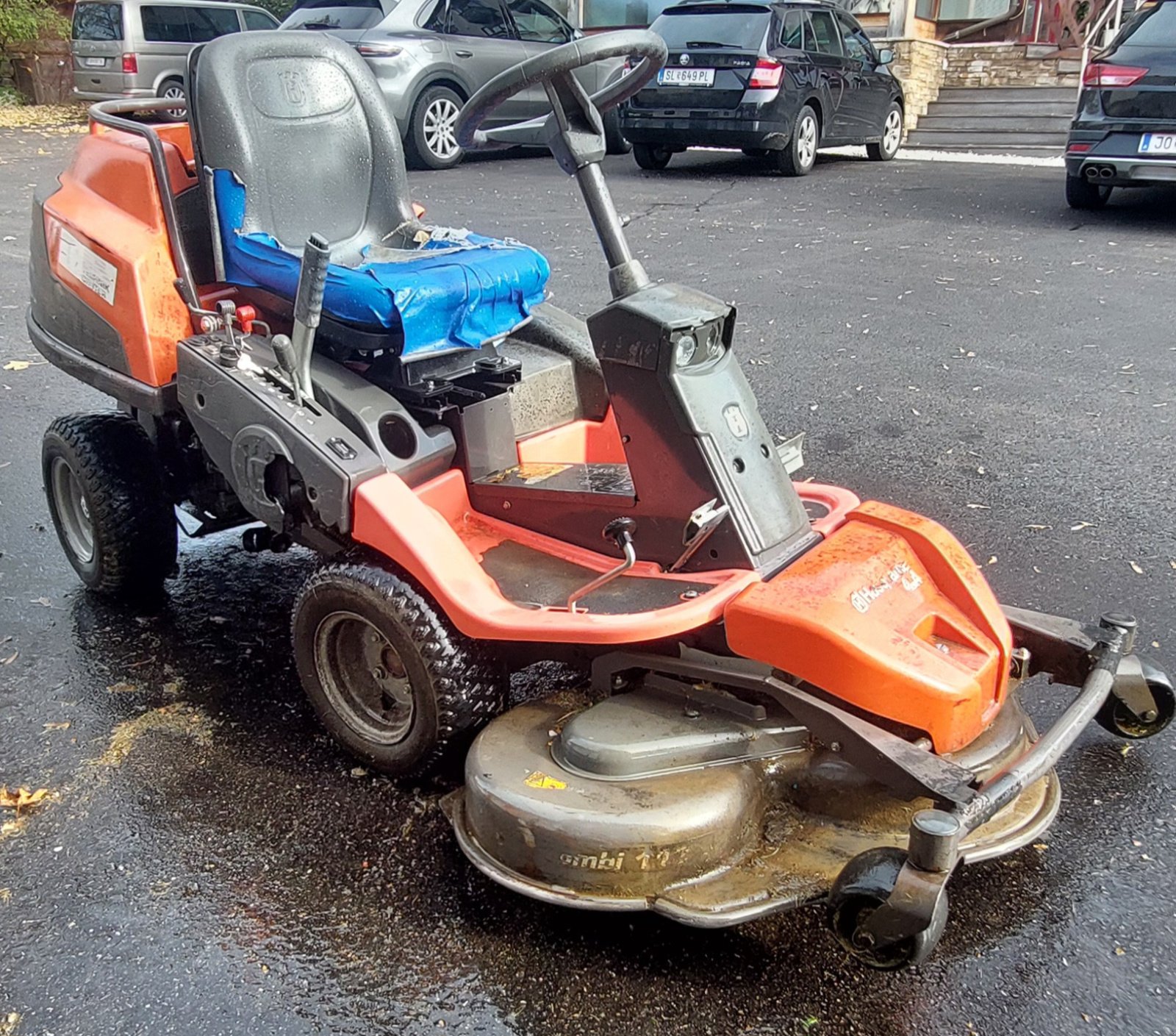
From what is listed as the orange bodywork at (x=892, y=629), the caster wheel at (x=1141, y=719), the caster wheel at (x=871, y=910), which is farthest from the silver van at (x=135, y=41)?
the caster wheel at (x=871, y=910)

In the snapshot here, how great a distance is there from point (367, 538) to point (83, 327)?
1257 millimetres

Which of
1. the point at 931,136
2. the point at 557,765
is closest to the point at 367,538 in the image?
the point at 557,765

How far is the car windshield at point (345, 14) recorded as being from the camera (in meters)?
11.0

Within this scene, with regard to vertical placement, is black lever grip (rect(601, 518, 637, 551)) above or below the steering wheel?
below

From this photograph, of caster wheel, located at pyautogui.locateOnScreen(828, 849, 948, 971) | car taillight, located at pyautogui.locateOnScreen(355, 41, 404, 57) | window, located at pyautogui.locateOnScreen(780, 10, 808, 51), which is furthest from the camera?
car taillight, located at pyautogui.locateOnScreen(355, 41, 404, 57)

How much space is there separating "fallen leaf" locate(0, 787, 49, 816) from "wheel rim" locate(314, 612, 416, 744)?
0.73m

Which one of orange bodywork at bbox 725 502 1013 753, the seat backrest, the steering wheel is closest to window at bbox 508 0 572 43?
the seat backrest

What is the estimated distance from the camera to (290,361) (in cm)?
288

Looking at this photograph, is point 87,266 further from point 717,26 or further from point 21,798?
point 717,26

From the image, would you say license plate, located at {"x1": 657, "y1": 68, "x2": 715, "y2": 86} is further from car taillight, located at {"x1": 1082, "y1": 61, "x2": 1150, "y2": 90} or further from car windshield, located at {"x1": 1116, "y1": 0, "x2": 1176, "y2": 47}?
car windshield, located at {"x1": 1116, "y1": 0, "x2": 1176, "y2": 47}

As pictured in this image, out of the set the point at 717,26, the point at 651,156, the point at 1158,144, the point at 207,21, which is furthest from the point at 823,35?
the point at 207,21

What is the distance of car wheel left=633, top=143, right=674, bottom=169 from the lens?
11.5m

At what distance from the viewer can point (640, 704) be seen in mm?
2477

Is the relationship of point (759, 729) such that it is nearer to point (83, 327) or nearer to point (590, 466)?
point (590, 466)
